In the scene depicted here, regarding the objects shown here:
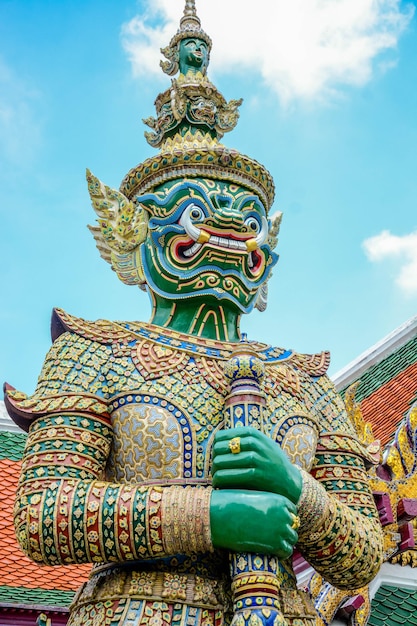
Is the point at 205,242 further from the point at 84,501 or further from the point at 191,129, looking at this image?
the point at 84,501

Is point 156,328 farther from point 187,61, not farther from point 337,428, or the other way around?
point 187,61

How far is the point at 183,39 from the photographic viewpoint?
4.70 metres

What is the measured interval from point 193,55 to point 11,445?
336 centimetres

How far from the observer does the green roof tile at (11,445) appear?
6156mm

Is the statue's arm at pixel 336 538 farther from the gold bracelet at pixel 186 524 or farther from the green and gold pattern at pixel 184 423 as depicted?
the gold bracelet at pixel 186 524

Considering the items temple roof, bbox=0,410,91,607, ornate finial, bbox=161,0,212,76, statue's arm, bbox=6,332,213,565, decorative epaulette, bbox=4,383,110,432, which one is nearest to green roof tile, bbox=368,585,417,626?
temple roof, bbox=0,410,91,607

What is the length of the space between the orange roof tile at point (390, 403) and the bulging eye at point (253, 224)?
3437 mm

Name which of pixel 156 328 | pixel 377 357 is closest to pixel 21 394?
pixel 156 328

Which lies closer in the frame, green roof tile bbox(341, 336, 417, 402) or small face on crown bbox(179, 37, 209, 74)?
small face on crown bbox(179, 37, 209, 74)

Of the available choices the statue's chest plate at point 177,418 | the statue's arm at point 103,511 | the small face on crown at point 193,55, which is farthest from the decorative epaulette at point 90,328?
the small face on crown at point 193,55

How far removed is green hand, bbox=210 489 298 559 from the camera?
116 inches

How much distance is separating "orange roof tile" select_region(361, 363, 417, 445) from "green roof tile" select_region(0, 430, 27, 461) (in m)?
2.98

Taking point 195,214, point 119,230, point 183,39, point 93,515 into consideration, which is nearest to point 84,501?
point 93,515

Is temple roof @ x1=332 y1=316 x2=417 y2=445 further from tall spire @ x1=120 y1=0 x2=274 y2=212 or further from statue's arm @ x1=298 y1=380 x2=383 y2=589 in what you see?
tall spire @ x1=120 y1=0 x2=274 y2=212
